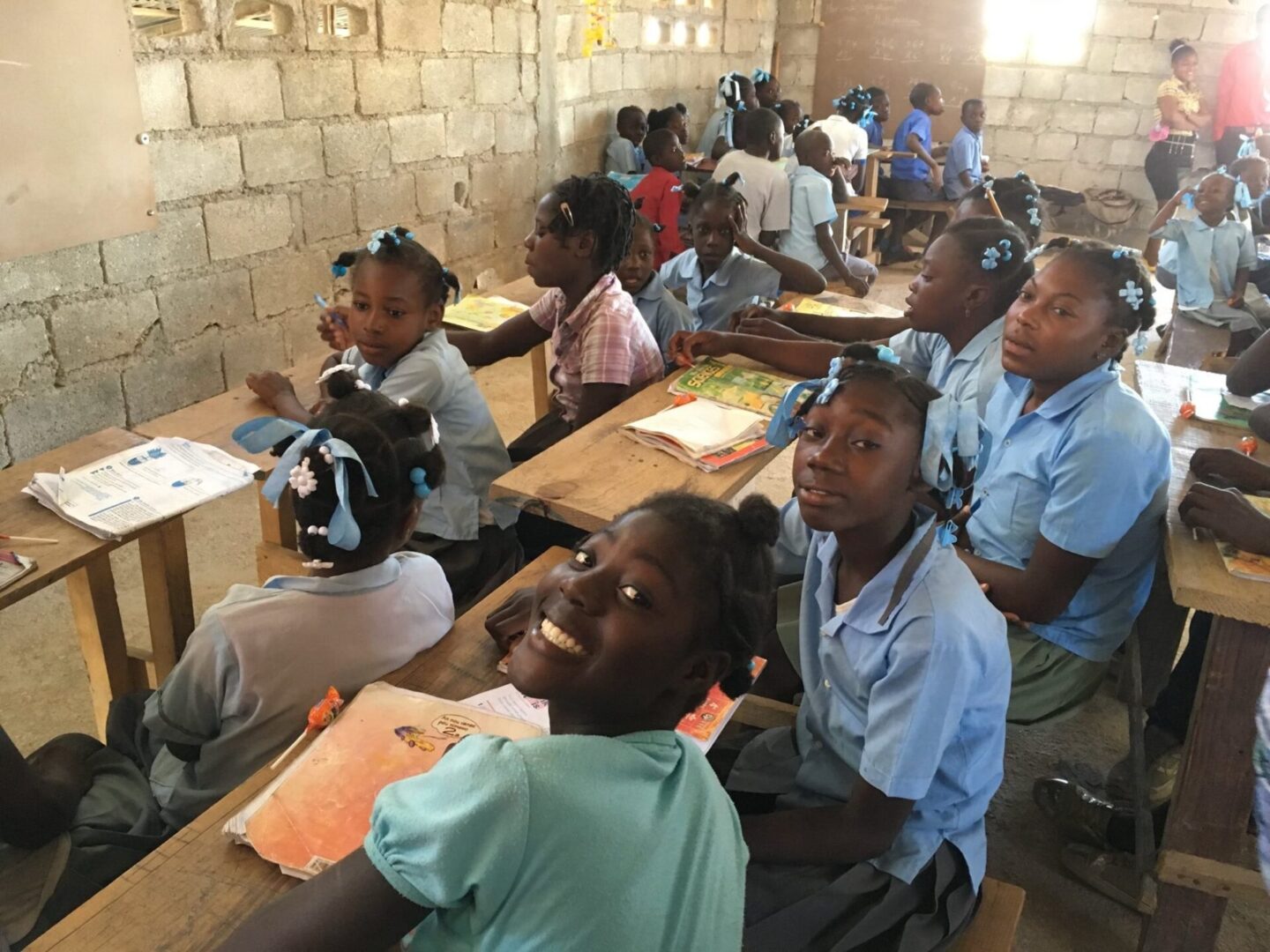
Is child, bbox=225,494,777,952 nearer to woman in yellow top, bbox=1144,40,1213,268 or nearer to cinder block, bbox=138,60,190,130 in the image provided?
cinder block, bbox=138,60,190,130

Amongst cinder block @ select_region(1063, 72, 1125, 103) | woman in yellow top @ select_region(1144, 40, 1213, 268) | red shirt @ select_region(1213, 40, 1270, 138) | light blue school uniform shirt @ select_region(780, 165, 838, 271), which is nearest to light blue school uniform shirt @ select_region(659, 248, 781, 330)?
light blue school uniform shirt @ select_region(780, 165, 838, 271)

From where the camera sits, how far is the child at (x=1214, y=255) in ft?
15.0

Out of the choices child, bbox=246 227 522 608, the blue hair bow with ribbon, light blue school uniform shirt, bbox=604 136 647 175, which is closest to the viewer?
the blue hair bow with ribbon

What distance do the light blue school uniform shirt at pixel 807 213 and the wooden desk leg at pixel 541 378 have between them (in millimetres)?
1780

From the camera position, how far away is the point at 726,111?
303 inches

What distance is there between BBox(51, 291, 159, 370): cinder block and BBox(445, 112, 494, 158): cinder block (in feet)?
6.48

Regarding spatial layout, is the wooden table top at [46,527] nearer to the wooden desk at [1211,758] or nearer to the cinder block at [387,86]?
the wooden desk at [1211,758]

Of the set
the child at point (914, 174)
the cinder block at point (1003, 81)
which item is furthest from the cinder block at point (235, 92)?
the cinder block at point (1003, 81)

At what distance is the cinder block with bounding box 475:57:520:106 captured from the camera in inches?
209

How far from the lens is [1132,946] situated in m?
A: 1.99

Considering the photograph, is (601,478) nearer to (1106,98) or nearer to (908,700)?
(908,700)

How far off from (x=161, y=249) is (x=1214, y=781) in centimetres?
369

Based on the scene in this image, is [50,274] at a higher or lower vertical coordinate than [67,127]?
lower

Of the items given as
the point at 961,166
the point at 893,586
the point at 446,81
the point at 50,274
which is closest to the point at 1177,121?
the point at 961,166
